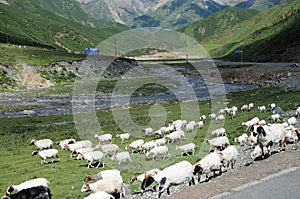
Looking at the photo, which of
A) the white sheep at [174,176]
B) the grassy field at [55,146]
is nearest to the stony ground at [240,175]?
the white sheep at [174,176]

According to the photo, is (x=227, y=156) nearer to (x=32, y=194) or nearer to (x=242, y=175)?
(x=242, y=175)

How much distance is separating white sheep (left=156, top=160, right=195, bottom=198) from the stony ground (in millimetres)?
428

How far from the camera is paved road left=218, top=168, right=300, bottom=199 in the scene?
1478cm

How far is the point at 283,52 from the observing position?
142m

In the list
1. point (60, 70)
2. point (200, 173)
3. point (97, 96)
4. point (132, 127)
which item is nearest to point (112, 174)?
point (200, 173)

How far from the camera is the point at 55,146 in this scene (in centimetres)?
3278

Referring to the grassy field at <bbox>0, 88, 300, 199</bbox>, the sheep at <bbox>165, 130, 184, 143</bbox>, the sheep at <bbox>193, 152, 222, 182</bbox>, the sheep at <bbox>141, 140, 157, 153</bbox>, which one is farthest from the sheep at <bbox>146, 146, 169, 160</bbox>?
the sheep at <bbox>193, 152, 222, 182</bbox>

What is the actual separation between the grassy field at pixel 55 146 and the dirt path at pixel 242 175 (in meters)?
4.65

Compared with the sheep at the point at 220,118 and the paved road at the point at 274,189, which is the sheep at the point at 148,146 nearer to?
the paved road at the point at 274,189

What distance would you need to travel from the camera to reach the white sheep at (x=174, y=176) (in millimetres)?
17484

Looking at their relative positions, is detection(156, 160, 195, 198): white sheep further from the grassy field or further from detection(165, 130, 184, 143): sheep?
detection(165, 130, 184, 143): sheep

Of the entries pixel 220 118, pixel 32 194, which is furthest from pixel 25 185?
pixel 220 118

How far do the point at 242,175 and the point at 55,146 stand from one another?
→ 20062 millimetres

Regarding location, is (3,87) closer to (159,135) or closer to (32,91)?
(32,91)
